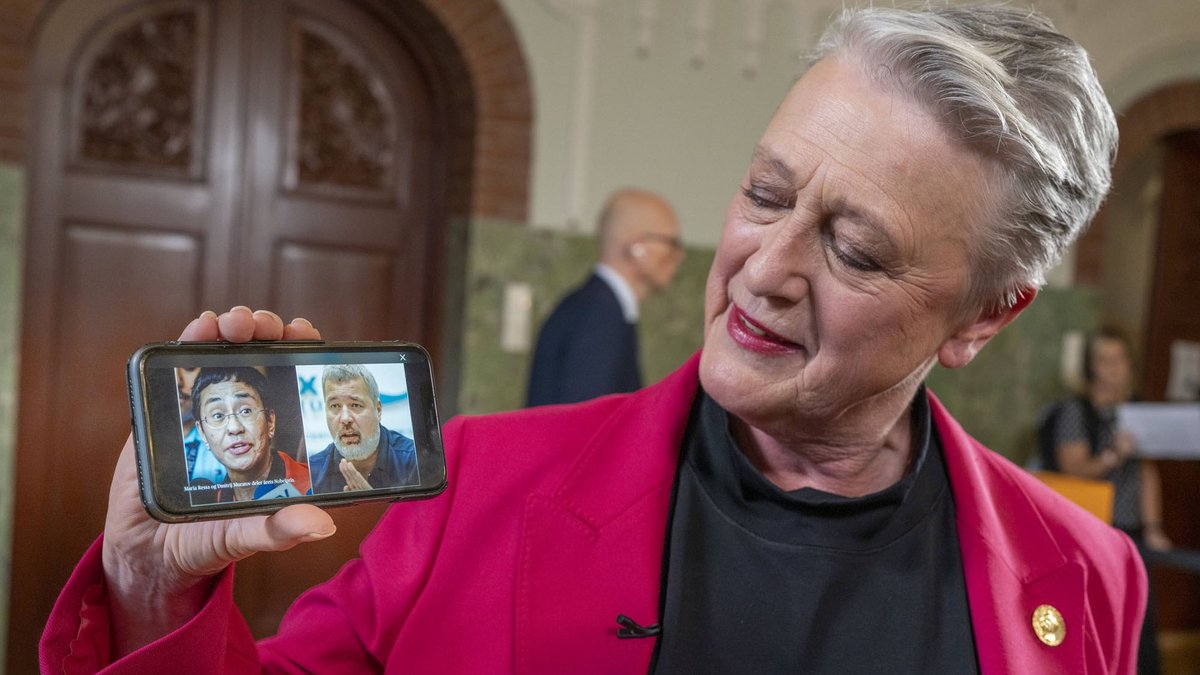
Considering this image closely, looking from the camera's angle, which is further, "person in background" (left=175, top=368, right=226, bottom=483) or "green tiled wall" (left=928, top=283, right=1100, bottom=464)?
"green tiled wall" (left=928, top=283, right=1100, bottom=464)

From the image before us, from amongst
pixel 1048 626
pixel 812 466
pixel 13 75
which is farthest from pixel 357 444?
pixel 13 75

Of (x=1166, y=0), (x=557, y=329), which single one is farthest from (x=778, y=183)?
(x=1166, y=0)

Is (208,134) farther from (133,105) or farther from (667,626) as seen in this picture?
(667,626)

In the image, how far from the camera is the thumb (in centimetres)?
72

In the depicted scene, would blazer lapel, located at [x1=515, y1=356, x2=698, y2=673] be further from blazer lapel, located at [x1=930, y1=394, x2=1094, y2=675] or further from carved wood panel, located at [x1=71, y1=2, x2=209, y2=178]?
carved wood panel, located at [x1=71, y1=2, x2=209, y2=178]

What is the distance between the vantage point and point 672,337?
4660 millimetres

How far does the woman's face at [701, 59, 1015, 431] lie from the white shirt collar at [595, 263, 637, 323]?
243cm

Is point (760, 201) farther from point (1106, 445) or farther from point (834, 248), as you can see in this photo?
point (1106, 445)

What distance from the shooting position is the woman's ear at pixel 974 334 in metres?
1.30

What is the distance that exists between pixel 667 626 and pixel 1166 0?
558cm

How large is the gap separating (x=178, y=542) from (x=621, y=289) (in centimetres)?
293

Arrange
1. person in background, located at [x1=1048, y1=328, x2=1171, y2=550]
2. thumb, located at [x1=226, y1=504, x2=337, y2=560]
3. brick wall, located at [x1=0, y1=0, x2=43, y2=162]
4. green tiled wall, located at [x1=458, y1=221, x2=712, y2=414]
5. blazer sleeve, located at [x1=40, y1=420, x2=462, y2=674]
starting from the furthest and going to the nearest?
person in background, located at [x1=1048, y1=328, x2=1171, y2=550]
green tiled wall, located at [x1=458, y1=221, x2=712, y2=414]
brick wall, located at [x1=0, y1=0, x2=43, y2=162]
blazer sleeve, located at [x1=40, y1=420, x2=462, y2=674]
thumb, located at [x1=226, y1=504, x2=337, y2=560]

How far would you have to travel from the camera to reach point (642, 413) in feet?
4.09

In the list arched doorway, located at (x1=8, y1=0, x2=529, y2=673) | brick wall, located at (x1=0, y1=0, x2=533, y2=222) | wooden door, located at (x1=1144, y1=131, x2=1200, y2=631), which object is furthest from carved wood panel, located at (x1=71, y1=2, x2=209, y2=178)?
wooden door, located at (x1=1144, y1=131, x2=1200, y2=631)
